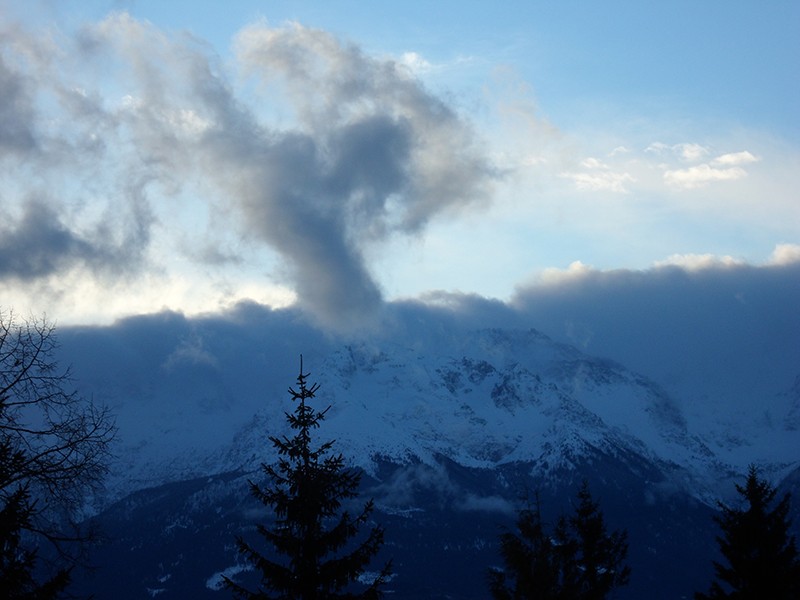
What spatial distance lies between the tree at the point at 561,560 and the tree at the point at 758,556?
4.17 metres

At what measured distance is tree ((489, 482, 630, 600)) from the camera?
30.2 m

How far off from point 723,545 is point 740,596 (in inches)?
71.0

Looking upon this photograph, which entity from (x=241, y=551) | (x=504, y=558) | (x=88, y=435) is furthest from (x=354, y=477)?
(x=88, y=435)

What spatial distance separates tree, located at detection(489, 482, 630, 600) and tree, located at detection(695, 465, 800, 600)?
4.17 m

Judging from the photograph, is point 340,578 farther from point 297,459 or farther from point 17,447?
point 17,447

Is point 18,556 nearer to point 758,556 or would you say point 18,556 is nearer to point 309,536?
point 309,536

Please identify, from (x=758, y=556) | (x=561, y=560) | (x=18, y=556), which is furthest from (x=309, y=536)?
(x=758, y=556)

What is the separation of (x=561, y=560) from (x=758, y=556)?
6.88 metres

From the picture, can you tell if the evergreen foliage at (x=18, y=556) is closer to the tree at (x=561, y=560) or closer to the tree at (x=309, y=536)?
the tree at (x=309, y=536)

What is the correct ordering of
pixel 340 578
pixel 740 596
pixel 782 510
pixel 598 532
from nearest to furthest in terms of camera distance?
1. pixel 340 578
2. pixel 740 596
3. pixel 782 510
4. pixel 598 532

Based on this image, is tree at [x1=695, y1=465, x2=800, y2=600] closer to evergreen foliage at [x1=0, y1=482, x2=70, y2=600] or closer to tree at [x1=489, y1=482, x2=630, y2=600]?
tree at [x1=489, y1=482, x2=630, y2=600]

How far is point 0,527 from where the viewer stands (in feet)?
57.4

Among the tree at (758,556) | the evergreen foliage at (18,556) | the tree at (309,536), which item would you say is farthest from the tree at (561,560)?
the evergreen foliage at (18,556)

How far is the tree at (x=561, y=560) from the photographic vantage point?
3016cm
